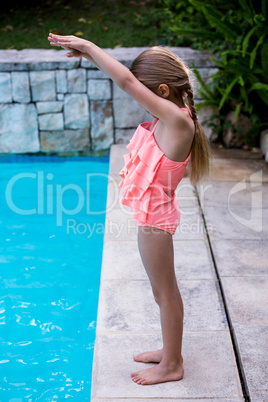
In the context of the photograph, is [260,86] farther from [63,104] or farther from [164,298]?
[164,298]

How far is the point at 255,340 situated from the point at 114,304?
0.79 m

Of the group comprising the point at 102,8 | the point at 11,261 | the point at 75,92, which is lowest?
the point at 11,261

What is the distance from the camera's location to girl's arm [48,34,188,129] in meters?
1.71

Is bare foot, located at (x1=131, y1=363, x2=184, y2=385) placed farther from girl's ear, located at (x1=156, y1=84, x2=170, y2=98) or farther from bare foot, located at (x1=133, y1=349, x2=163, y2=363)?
girl's ear, located at (x1=156, y1=84, x2=170, y2=98)

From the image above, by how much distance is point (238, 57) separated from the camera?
16.2ft

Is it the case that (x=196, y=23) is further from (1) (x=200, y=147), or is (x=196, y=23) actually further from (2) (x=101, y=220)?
(1) (x=200, y=147)

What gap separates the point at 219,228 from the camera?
3625 millimetres

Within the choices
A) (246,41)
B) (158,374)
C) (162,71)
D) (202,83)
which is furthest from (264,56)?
(158,374)

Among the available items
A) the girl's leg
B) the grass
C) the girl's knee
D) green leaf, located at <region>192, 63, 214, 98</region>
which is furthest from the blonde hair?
the grass

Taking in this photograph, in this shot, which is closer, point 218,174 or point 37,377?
point 37,377

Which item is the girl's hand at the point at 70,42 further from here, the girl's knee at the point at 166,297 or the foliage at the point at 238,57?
the foliage at the point at 238,57

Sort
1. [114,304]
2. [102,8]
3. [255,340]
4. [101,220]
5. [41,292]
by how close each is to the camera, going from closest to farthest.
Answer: [255,340]
[114,304]
[41,292]
[101,220]
[102,8]

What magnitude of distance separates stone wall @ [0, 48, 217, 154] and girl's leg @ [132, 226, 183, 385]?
3478 mm

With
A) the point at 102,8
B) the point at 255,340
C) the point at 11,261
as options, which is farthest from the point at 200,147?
the point at 102,8
